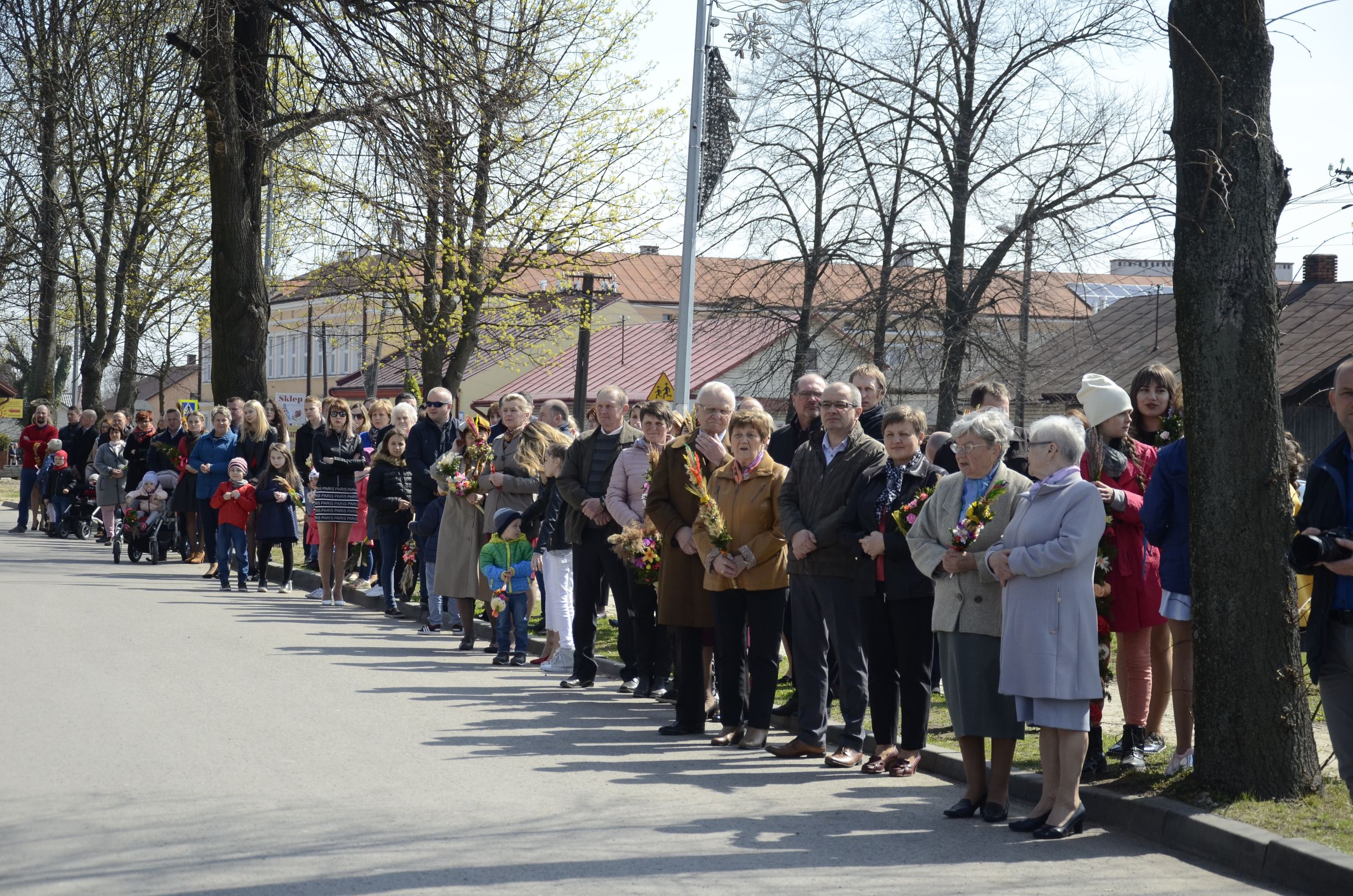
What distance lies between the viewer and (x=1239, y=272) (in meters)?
7.24

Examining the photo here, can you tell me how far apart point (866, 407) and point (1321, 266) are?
4230 cm

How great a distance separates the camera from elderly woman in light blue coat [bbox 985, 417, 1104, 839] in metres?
6.70

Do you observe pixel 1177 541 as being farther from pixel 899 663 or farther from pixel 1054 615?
pixel 899 663

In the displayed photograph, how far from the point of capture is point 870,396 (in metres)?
10.2

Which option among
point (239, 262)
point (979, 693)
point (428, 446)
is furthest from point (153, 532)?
point (979, 693)

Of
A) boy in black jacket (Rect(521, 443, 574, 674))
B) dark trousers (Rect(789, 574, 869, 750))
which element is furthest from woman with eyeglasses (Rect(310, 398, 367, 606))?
dark trousers (Rect(789, 574, 869, 750))

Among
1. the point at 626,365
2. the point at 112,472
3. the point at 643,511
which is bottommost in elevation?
the point at 643,511

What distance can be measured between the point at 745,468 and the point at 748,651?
1158 millimetres

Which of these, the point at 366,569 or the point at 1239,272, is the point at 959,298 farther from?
the point at 1239,272

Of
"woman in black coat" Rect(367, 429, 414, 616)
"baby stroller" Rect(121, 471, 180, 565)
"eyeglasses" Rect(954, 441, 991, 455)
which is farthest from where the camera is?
"baby stroller" Rect(121, 471, 180, 565)

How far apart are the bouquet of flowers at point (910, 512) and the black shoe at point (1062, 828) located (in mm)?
1649

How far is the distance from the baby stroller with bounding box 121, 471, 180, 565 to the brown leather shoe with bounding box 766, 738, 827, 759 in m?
13.8

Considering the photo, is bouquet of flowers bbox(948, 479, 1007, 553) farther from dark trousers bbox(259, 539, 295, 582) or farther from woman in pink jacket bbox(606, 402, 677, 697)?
dark trousers bbox(259, 539, 295, 582)

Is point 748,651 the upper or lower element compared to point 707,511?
lower
